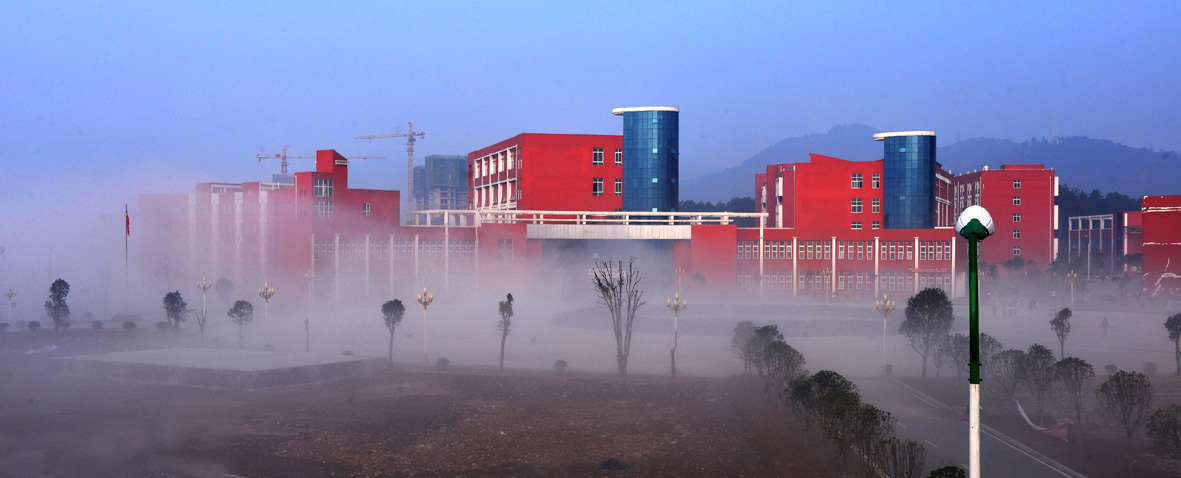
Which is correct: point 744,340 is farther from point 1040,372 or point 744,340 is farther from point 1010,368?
point 1040,372

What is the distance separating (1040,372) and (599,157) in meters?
54.7

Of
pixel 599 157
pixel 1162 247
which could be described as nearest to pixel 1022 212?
pixel 1162 247

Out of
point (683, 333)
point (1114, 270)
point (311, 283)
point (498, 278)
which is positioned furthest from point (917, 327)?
point (1114, 270)

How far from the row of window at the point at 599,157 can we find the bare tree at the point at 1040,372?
5335cm

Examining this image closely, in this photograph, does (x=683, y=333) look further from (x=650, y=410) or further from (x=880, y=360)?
(x=650, y=410)

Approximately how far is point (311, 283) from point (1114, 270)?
89.0 m

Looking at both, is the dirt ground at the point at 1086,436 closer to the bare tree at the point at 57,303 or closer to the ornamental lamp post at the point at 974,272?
the ornamental lamp post at the point at 974,272

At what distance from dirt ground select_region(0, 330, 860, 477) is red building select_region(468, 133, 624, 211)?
144 ft

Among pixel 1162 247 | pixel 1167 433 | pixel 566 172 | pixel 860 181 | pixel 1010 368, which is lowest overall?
pixel 1010 368

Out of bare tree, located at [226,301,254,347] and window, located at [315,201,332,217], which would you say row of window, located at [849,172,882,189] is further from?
bare tree, located at [226,301,254,347]

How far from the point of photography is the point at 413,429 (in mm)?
25547

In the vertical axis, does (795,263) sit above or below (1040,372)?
above

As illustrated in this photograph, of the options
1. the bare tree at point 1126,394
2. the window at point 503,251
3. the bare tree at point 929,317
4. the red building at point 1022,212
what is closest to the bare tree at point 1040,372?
the bare tree at point 1126,394

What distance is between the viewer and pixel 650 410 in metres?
28.1
